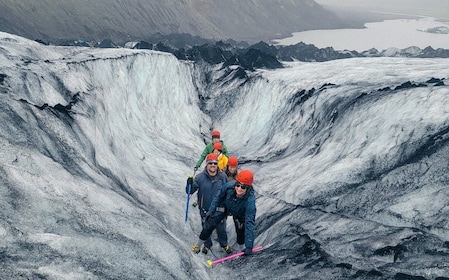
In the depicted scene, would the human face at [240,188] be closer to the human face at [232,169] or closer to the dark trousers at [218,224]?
the dark trousers at [218,224]

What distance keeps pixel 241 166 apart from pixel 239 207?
5370 mm

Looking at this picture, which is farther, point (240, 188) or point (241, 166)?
point (241, 166)

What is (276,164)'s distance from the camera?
10.5 meters

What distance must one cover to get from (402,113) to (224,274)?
5.14m

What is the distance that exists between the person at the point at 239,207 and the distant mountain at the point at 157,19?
33.4 meters

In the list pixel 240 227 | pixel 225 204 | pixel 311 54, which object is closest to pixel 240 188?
pixel 225 204

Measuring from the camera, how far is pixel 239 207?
6.04 metres

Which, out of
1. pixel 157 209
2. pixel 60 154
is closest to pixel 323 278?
pixel 157 209

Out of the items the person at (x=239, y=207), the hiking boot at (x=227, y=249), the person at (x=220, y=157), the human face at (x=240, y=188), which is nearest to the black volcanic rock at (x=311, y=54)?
the person at (x=220, y=157)

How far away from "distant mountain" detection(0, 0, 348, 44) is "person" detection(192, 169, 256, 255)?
109ft

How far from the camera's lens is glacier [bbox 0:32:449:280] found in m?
4.95

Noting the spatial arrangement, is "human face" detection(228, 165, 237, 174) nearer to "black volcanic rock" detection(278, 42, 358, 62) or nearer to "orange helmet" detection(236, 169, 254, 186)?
"orange helmet" detection(236, 169, 254, 186)


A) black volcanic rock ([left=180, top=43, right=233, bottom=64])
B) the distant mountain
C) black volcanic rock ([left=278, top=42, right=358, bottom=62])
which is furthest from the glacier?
the distant mountain

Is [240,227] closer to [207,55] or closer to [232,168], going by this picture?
[232,168]
